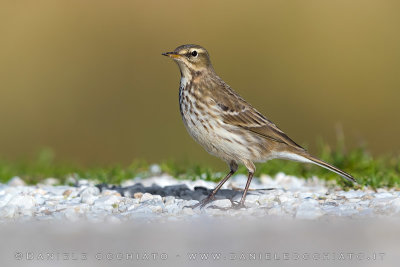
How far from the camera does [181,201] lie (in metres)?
8.75

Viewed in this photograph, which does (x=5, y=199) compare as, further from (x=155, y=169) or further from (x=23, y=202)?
(x=155, y=169)

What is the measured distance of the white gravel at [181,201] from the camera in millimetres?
7785

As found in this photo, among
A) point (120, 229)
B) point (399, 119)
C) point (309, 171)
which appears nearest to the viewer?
point (120, 229)

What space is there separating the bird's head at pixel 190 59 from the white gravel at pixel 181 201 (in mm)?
1462

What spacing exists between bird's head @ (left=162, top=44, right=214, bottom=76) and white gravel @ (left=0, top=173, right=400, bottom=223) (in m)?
1.46

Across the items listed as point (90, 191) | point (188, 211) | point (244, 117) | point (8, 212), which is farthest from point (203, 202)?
point (8, 212)

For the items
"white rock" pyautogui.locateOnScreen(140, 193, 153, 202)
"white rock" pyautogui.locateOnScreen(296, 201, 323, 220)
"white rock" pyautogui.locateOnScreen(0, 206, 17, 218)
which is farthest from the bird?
"white rock" pyautogui.locateOnScreen(0, 206, 17, 218)

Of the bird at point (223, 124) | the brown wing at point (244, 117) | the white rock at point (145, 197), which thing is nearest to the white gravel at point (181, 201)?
the white rock at point (145, 197)

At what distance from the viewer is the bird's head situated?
30.3 ft

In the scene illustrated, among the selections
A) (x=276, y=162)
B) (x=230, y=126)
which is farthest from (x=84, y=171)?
(x=230, y=126)

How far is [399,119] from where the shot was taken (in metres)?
17.9

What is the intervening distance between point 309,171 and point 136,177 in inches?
94.8

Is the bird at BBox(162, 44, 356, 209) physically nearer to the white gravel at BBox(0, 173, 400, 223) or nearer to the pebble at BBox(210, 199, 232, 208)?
the pebble at BBox(210, 199, 232, 208)

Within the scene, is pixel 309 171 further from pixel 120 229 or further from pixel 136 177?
pixel 120 229
